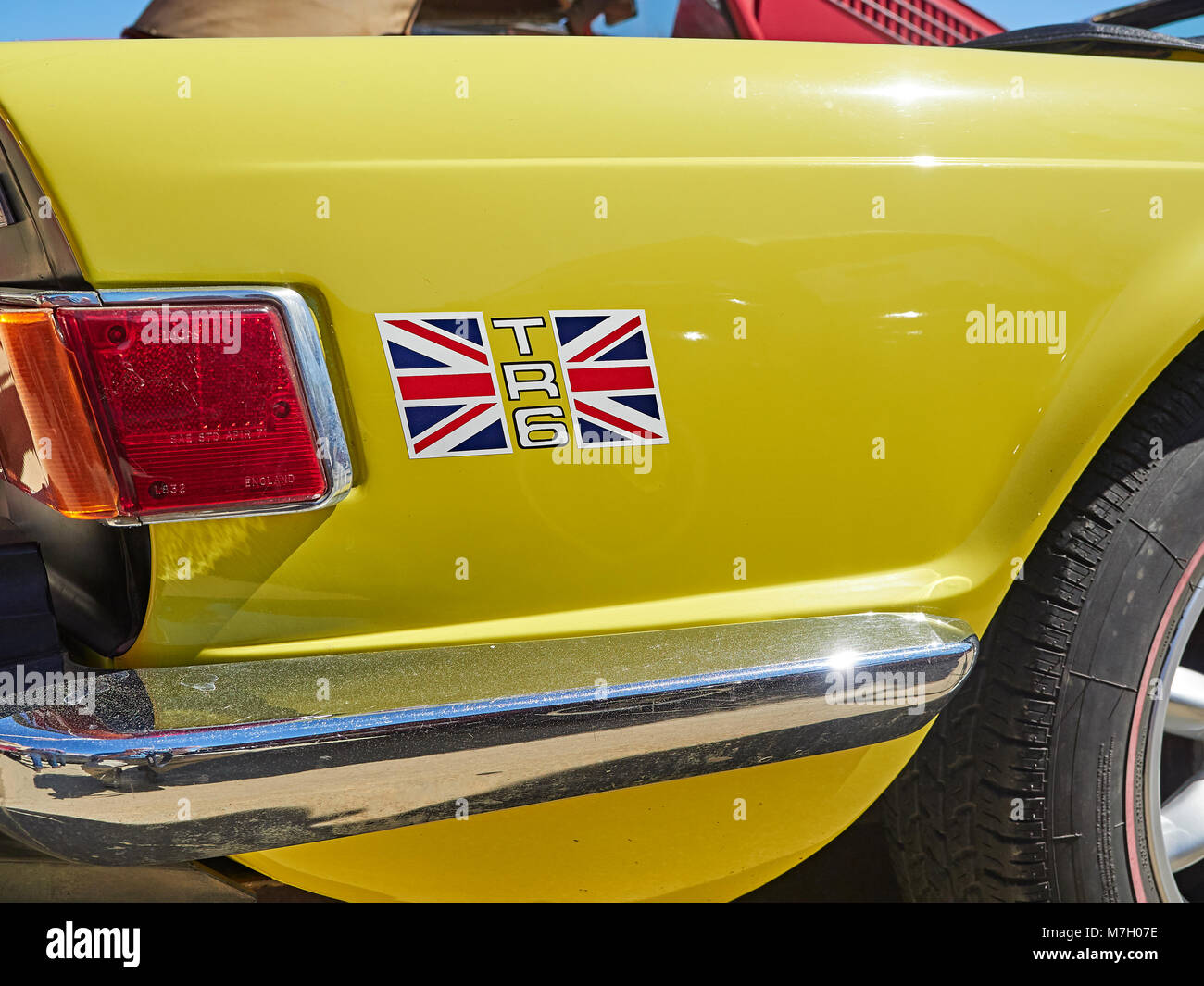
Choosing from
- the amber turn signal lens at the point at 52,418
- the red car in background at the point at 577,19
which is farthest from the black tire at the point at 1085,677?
the amber turn signal lens at the point at 52,418

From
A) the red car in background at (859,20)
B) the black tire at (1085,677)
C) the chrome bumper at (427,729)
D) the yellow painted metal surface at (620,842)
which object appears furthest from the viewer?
the red car in background at (859,20)

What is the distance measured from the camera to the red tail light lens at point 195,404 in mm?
938

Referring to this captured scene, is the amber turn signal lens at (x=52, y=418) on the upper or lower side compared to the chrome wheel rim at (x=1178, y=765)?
upper

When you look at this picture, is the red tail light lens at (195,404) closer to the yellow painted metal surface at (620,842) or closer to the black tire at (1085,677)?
the yellow painted metal surface at (620,842)

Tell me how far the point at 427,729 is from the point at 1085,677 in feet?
3.14

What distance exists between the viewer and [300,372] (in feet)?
3.18

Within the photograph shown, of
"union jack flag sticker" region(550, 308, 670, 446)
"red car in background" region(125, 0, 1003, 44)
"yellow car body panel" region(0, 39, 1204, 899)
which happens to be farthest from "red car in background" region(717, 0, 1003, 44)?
"union jack flag sticker" region(550, 308, 670, 446)

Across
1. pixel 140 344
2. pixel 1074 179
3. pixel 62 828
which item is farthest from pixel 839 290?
pixel 62 828

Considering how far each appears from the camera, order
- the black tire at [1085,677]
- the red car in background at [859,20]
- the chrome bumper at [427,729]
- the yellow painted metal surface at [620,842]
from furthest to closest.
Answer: the red car in background at [859,20] → the black tire at [1085,677] → the yellow painted metal surface at [620,842] → the chrome bumper at [427,729]

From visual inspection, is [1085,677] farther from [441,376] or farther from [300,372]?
[300,372]

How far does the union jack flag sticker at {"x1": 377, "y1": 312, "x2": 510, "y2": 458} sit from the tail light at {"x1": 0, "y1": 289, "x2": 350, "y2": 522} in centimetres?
8

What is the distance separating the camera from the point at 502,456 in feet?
3.40
